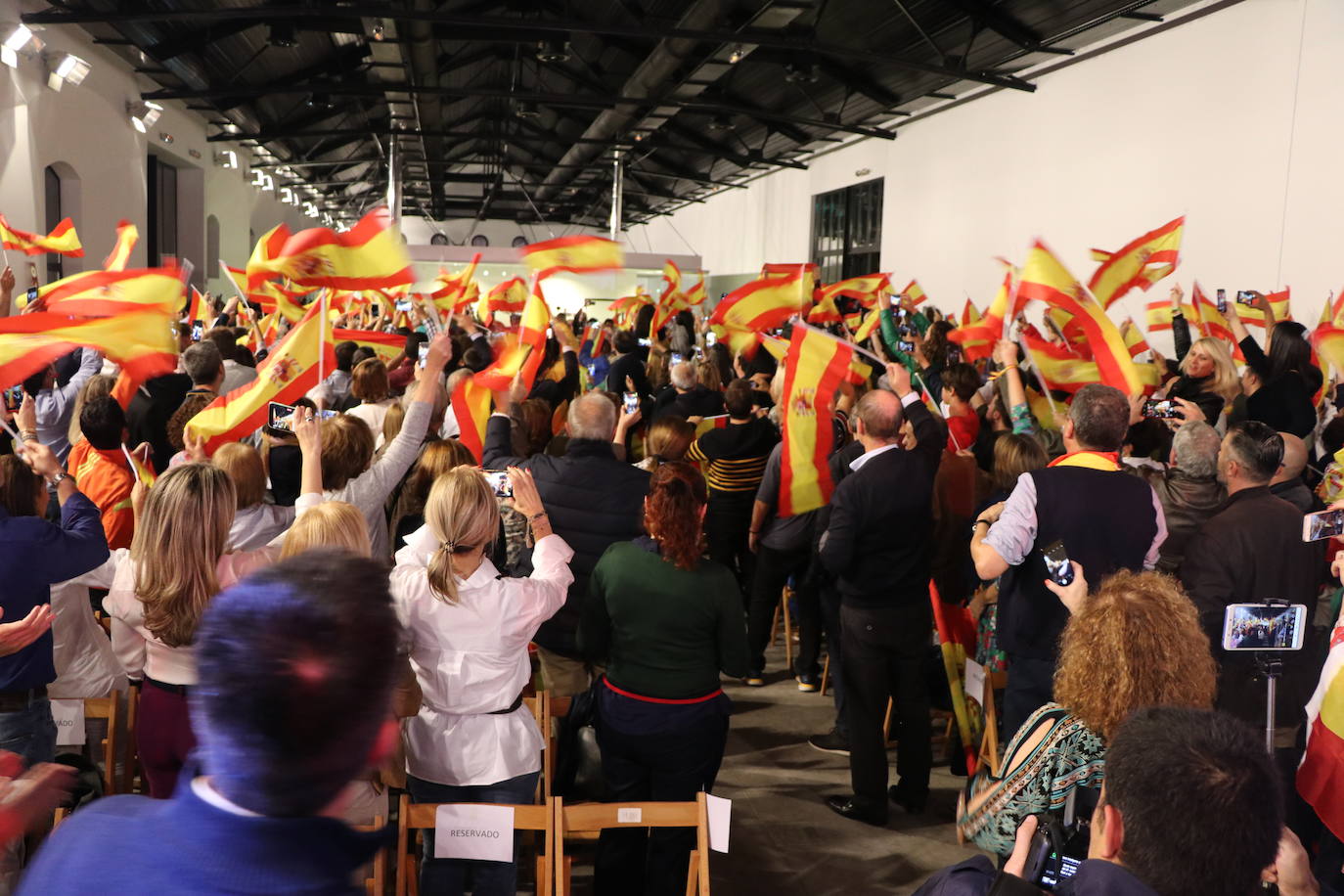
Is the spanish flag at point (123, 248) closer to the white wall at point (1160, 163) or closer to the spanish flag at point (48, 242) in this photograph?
the spanish flag at point (48, 242)

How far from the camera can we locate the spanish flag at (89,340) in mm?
3742

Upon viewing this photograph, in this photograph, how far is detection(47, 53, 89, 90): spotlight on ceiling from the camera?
12156mm

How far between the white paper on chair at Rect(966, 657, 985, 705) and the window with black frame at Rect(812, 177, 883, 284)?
1591 cm

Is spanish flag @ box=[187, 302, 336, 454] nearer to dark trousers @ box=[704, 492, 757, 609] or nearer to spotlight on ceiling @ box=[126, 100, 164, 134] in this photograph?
dark trousers @ box=[704, 492, 757, 609]

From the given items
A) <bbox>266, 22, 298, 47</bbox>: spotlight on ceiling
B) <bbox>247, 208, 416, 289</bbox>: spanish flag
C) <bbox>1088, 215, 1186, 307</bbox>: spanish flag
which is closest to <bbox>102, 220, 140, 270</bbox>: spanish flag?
<bbox>247, 208, 416, 289</bbox>: spanish flag

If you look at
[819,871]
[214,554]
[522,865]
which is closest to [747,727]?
[819,871]

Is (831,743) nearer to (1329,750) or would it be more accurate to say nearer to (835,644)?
(835,644)

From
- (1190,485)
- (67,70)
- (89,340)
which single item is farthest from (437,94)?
(1190,485)

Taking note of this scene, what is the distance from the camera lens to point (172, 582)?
271 cm

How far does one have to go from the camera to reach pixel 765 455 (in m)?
6.35

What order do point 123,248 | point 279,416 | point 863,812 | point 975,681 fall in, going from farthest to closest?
point 123,248
point 863,812
point 975,681
point 279,416

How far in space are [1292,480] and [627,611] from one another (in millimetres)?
3012

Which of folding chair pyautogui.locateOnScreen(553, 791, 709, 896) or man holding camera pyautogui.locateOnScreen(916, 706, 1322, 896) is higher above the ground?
man holding camera pyautogui.locateOnScreen(916, 706, 1322, 896)

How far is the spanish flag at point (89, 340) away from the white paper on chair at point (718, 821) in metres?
2.75
